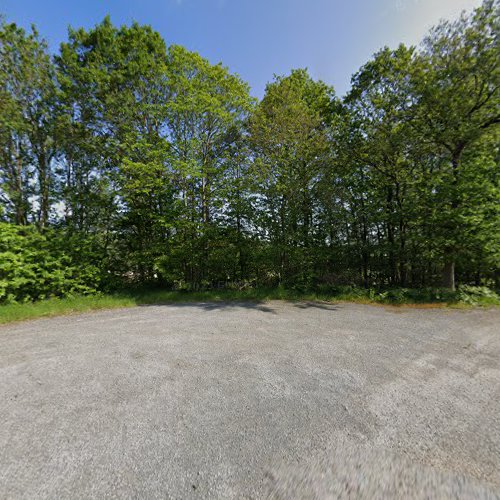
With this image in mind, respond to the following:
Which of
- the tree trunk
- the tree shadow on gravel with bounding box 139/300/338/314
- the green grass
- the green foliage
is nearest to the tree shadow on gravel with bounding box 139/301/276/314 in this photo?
the tree shadow on gravel with bounding box 139/300/338/314

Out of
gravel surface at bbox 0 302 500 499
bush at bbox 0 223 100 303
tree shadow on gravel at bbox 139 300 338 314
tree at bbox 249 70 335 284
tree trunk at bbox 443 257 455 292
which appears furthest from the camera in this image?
tree at bbox 249 70 335 284

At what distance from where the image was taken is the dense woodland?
27.1 feet

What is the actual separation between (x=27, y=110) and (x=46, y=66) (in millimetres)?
2048

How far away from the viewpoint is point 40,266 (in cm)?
677

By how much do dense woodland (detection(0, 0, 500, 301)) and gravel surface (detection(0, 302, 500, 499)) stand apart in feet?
17.6

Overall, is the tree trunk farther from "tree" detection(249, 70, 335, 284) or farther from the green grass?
"tree" detection(249, 70, 335, 284)

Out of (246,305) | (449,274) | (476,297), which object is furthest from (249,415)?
(449,274)

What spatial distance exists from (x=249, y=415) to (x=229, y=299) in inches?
241

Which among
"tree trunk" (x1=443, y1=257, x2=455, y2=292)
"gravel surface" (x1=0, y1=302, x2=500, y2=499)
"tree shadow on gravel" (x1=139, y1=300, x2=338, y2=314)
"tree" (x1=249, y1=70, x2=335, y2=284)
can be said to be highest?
"tree" (x1=249, y1=70, x2=335, y2=284)

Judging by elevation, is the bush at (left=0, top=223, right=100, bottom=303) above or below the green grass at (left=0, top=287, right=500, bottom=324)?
above

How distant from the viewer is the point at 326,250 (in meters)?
9.92

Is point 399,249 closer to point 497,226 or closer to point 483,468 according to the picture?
point 497,226

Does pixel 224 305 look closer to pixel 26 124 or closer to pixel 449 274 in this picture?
pixel 449 274

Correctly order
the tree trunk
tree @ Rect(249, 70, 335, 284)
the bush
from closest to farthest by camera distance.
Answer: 1. the bush
2. the tree trunk
3. tree @ Rect(249, 70, 335, 284)
